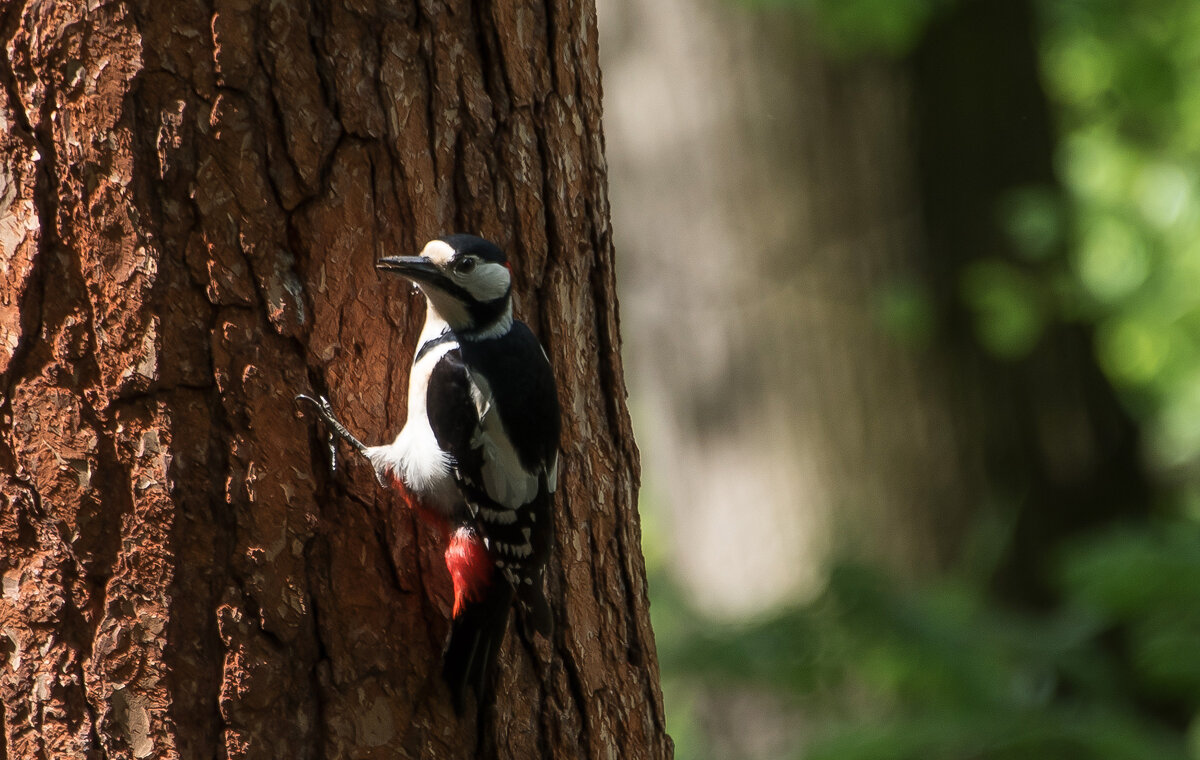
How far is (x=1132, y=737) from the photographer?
3.38 metres

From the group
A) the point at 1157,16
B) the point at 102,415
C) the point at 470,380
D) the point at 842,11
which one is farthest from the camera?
the point at 1157,16

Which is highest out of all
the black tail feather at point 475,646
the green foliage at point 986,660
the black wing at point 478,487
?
the black wing at point 478,487

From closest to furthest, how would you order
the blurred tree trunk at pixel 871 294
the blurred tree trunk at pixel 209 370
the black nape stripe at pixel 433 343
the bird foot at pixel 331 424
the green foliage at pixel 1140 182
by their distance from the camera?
the blurred tree trunk at pixel 209 370 → the bird foot at pixel 331 424 → the black nape stripe at pixel 433 343 → the blurred tree trunk at pixel 871 294 → the green foliage at pixel 1140 182

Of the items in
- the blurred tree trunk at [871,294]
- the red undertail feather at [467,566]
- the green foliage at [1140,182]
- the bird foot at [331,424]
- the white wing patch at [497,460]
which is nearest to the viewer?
the bird foot at [331,424]

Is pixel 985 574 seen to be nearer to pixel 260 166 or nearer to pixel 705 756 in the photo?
pixel 705 756

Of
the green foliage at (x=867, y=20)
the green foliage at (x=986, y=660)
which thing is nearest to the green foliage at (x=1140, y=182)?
the green foliage at (x=867, y=20)

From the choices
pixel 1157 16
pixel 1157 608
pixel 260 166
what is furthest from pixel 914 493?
pixel 260 166

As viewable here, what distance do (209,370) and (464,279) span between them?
0.51 m

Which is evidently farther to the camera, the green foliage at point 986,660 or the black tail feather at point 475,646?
the green foliage at point 986,660

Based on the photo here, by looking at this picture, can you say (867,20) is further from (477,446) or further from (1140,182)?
(1140,182)

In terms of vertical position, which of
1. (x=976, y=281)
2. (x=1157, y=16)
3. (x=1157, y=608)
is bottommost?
(x=1157, y=608)

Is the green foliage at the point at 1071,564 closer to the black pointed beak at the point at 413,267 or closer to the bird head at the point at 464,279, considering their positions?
the bird head at the point at 464,279

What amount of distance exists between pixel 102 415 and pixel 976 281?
4084 mm

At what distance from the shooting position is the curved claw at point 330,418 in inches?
86.0
